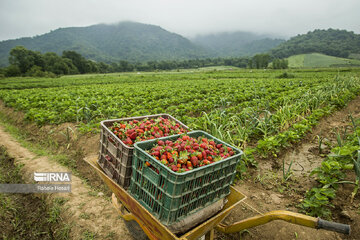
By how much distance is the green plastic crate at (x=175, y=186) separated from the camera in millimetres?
1640

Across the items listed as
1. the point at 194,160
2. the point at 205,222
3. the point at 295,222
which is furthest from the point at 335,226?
the point at 194,160

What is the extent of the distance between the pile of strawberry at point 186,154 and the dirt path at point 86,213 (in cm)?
177

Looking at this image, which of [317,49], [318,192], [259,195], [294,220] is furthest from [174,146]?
[317,49]

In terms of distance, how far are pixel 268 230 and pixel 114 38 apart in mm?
216728

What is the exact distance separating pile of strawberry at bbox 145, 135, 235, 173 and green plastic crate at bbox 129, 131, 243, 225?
0.27 ft

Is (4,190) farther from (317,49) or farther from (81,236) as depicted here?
(317,49)

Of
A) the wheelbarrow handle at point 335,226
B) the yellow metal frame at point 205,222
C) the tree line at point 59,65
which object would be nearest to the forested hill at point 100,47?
the tree line at point 59,65

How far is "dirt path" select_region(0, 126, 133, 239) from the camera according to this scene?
9.37 ft

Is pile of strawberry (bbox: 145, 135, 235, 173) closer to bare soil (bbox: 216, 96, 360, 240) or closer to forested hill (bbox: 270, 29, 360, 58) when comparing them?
bare soil (bbox: 216, 96, 360, 240)

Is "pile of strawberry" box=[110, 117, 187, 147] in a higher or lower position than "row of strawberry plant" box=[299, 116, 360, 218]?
higher

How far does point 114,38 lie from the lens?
192 metres

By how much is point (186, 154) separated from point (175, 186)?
336 mm

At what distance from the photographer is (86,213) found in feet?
10.4

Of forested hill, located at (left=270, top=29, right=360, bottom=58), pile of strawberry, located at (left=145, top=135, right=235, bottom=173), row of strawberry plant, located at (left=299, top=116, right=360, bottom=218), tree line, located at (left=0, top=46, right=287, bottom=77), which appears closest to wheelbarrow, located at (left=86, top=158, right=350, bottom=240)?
pile of strawberry, located at (left=145, top=135, right=235, bottom=173)
